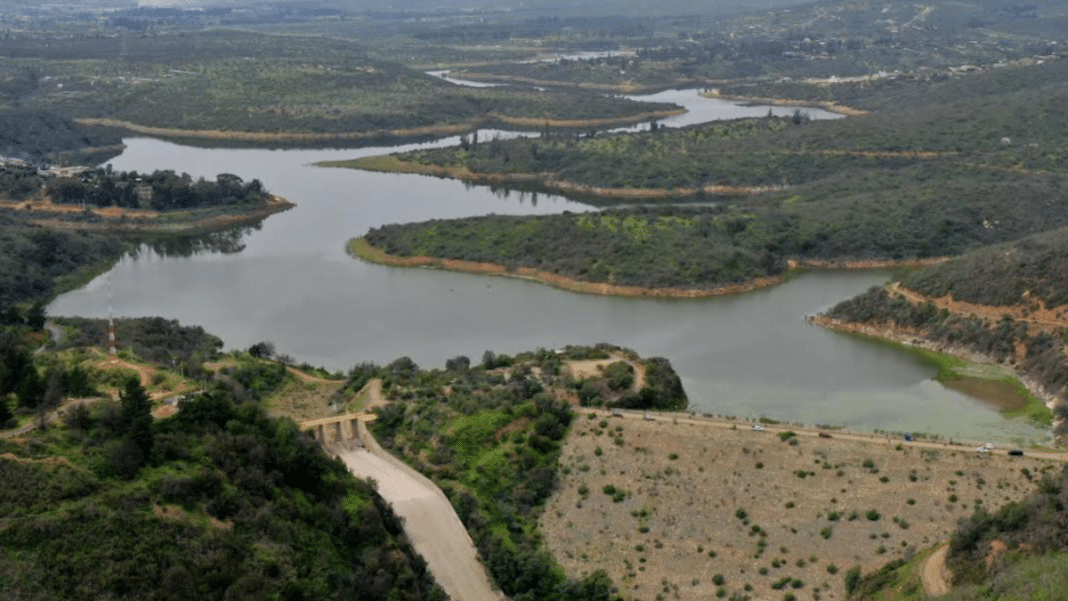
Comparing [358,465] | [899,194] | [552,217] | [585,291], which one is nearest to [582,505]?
[358,465]

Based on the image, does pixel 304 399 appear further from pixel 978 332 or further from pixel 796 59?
pixel 796 59

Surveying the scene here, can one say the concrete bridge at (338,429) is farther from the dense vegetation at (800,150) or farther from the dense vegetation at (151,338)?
the dense vegetation at (800,150)

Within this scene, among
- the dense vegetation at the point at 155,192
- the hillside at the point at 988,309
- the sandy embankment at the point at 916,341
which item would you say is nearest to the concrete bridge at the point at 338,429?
the sandy embankment at the point at 916,341

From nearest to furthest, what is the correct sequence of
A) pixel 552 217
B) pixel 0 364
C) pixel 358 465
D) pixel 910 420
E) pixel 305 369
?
pixel 0 364 < pixel 358 465 < pixel 910 420 < pixel 305 369 < pixel 552 217

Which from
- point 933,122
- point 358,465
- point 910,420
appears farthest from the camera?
point 933,122

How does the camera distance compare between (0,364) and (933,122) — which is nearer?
(0,364)

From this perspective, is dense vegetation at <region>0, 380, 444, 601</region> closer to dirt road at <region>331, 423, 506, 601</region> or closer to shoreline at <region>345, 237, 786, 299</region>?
dirt road at <region>331, 423, 506, 601</region>

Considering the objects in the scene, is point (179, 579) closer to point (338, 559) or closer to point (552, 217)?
point (338, 559)
